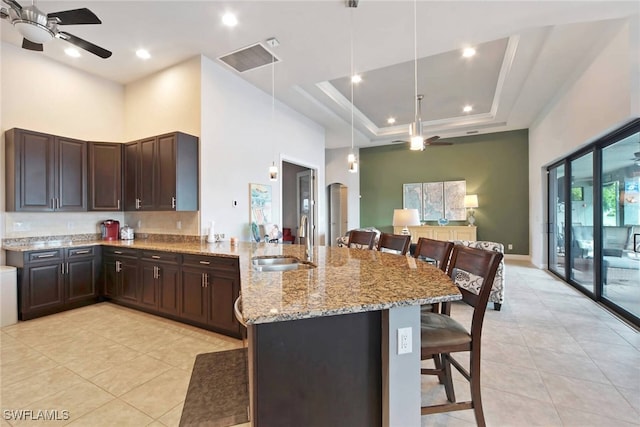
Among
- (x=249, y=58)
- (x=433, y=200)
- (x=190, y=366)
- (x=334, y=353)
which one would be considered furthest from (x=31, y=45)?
(x=433, y=200)

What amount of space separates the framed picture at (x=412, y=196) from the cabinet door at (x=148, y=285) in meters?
7.04

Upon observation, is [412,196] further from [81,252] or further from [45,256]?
[45,256]

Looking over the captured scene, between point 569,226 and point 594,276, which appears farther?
point 569,226

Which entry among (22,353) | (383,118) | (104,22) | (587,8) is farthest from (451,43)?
(22,353)

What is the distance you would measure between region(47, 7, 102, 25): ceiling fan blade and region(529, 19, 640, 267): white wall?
515cm

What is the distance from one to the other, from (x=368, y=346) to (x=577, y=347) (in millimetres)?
2739

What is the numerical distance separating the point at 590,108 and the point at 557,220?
8.94ft

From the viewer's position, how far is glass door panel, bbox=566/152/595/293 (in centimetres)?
435

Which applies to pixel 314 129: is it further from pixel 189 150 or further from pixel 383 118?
pixel 189 150

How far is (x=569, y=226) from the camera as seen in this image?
5109 mm

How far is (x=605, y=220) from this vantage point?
12.8 ft

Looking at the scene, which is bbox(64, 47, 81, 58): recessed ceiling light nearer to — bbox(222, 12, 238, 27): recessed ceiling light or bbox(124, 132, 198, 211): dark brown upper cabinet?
bbox(124, 132, 198, 211): dark brown upper cabinet

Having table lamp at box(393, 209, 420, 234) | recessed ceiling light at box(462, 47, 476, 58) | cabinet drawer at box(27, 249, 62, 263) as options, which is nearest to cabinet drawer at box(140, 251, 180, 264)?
cabinet drawer at box(27, 249, 62, 263)

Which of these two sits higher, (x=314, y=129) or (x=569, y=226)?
(x=314, y=129)
